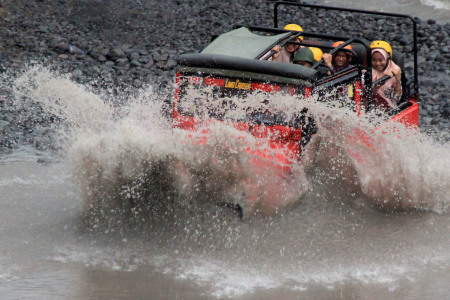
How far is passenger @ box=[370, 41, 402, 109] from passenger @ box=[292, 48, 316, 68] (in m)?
0.87

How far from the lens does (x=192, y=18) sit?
17.4m

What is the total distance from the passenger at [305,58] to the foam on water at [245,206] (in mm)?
1259

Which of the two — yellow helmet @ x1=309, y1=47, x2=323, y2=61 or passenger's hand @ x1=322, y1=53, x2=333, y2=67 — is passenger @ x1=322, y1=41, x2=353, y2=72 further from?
yellow helmet @ x1=309, y1=47, x2=323, y2=61

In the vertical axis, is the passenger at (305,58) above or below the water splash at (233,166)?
above

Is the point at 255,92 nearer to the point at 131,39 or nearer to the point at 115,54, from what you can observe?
the point at 115,54

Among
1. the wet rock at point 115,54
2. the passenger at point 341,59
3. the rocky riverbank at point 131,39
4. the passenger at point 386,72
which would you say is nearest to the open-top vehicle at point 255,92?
the passenger at point 341,59

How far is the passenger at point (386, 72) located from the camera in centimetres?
904

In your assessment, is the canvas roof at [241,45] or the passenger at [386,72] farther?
the passenger at [386,72]

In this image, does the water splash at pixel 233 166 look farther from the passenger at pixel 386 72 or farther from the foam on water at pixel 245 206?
the passenger at pixel 386 72

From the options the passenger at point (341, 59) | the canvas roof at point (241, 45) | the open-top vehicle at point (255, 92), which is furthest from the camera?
the passenger at point (341, 59)

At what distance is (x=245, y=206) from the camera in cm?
697

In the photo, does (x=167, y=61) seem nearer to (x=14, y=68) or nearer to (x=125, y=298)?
(x=14, y=68)

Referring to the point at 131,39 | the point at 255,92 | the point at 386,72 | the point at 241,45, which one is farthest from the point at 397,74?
the point at 131,39

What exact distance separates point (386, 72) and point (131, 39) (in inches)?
308
